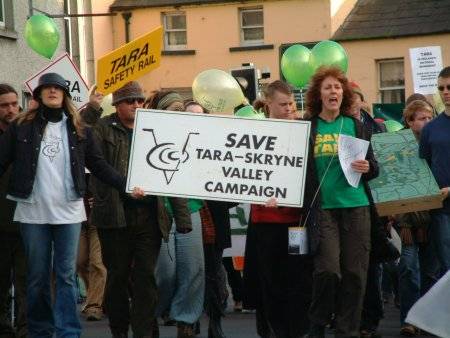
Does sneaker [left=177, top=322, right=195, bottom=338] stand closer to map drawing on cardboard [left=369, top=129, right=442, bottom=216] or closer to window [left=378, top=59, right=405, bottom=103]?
map drawing on cardboard [left=369, top=129, right=442, bottom=216]

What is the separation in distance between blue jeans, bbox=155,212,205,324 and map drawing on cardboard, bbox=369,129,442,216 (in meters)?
1.45

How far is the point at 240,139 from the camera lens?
32.5 feet

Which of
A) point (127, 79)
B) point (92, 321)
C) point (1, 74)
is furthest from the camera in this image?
point (1, 74)

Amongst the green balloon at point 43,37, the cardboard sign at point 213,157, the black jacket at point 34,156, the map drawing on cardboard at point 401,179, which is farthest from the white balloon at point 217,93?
the black jacket at point 34,156

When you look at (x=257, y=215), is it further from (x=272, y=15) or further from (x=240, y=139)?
(x=272, y=15)

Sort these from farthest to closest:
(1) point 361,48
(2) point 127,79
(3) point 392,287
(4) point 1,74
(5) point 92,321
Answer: (1) point 361,48 → (4) point 1,74 → (3) point 392,287 → (5) point 92,321 → (2) point 127,79

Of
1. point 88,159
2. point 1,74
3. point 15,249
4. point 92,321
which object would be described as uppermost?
point 1,74

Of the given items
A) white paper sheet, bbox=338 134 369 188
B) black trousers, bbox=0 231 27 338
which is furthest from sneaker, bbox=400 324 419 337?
black trousers, bbox=0 231 27 338

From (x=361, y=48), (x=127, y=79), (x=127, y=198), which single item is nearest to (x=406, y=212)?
(x=127, y=198)

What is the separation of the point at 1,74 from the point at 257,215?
657 inches

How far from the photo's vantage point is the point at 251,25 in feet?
136

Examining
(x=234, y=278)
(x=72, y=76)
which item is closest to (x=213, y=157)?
(x=234, y=278)

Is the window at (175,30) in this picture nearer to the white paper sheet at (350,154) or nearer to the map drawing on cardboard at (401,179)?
the map drawing on cardboard at (401,179)

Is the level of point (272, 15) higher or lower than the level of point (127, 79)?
higher
